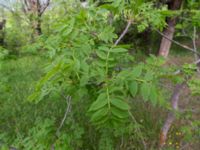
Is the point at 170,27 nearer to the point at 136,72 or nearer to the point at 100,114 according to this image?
the point at 136,72

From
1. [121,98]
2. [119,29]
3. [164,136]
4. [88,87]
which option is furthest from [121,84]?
[119,29]

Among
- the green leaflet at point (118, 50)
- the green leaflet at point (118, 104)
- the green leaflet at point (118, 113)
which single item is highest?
the green leaflet at point (118, 50)

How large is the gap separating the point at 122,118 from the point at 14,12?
6.66 meters

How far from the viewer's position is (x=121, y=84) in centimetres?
101

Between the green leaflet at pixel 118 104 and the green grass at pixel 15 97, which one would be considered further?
the green grass at pixel 15 97

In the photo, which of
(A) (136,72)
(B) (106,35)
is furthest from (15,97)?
(A) (136,72)

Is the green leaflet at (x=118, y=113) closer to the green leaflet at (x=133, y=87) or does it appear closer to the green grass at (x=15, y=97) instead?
the green leaflet at (x=133, y=87)

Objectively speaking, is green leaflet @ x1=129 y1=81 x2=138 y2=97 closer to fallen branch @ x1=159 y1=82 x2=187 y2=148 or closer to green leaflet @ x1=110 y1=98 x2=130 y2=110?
green leaflet @ x1=110 y1=98 x2=130 y2=110

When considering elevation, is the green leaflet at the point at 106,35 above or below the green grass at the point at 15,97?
above

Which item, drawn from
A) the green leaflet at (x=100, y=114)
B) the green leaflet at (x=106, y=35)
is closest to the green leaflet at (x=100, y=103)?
the green leaflet at (x=100, y=114)

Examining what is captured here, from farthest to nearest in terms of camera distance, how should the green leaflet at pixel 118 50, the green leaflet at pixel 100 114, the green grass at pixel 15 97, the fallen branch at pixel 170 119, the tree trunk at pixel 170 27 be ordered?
the tree trunk at pixel 170 27, the green grass at pixel 15 97, the fallen branch at pixel 170 119, the green leaflet at pixel 118 50, the green leaflet at pixel 100 114

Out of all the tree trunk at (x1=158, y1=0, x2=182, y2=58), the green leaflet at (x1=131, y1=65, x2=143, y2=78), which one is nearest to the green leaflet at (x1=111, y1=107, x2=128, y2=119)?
the green leaflet at (x1=131, y1=65, x2=143, y2=78)

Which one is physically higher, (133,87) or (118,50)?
(118,50)

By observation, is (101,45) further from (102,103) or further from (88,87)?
(102,103)
